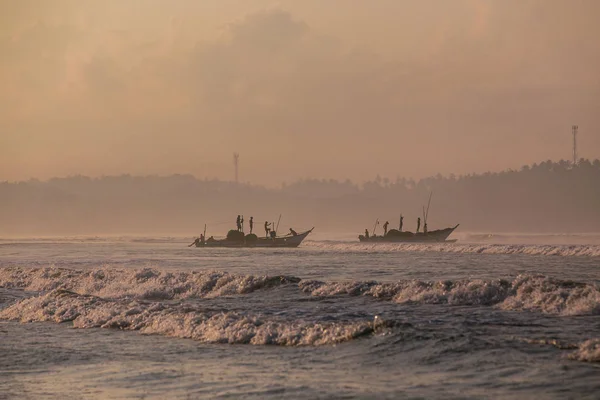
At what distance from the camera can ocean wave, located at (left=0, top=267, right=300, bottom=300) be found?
3491 cm

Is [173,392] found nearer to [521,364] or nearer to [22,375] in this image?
[22,375]

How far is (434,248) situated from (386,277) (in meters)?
54.9

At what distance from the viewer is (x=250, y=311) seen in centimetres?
2547

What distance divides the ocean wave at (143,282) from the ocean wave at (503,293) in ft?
17.0

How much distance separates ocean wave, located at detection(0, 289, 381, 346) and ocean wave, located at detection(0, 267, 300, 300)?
6112mm

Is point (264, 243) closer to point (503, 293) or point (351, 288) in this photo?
point (351, 288)

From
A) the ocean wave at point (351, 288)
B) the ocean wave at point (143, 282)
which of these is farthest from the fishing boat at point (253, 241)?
the ocean wave at point (351, 288)

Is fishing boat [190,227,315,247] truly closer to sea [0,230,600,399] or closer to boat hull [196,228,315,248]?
boat hull [196,228,315,248]

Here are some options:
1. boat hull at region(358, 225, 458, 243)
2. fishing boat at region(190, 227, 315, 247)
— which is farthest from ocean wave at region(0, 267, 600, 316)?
boat hull at region(358, 225, 458, 243)

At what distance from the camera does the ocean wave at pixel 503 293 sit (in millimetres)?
23855

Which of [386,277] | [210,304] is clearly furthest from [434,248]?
[210,304]

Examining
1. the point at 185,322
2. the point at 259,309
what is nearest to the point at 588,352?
the point at 185,322

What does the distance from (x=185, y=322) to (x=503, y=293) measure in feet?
35.1

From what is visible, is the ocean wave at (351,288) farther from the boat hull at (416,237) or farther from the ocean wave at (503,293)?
the boat hull at (416,237)
